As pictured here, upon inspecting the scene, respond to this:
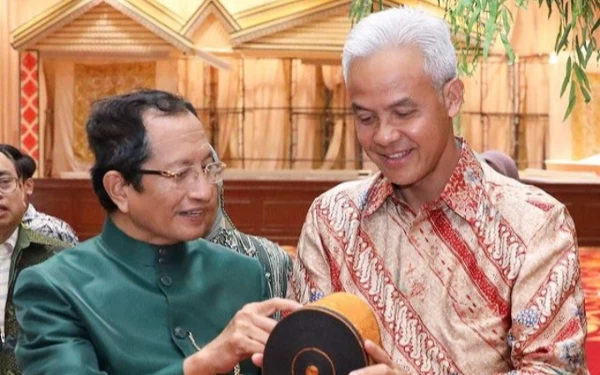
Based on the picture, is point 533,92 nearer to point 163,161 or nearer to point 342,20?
point 342,20

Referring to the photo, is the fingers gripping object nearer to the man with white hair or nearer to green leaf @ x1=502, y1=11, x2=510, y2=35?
the man with white hair

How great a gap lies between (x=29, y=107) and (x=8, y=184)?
1061cm

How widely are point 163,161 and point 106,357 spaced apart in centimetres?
46

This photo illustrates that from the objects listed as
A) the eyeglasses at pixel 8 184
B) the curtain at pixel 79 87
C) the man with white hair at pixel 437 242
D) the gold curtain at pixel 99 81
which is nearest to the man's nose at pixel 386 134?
the man with white hair at pixel 437 242

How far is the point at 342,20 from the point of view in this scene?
42.0ft

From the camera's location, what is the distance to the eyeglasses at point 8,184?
4.32m

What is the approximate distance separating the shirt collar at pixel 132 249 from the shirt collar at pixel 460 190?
1.69 ft

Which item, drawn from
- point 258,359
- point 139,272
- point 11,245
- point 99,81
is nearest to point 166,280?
point 139,272

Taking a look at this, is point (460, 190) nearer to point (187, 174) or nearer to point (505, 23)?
point (187, 174)

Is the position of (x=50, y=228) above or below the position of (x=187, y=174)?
below

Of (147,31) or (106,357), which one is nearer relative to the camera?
(106,357)

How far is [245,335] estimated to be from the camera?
1.85m

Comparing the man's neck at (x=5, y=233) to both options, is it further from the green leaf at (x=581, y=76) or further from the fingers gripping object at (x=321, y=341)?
the fingers gripping object at (x=321, y=341)

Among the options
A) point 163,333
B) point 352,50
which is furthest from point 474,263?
point 163,333
